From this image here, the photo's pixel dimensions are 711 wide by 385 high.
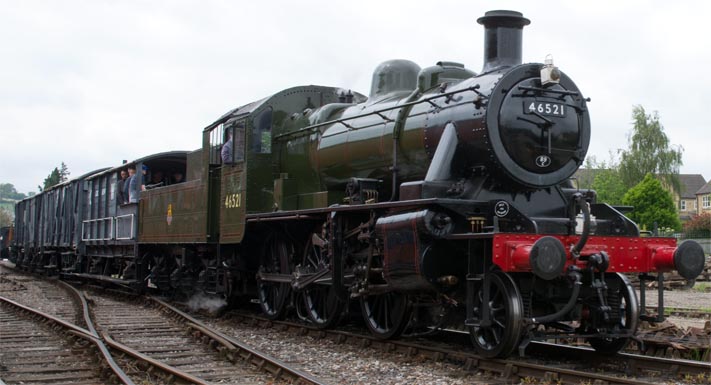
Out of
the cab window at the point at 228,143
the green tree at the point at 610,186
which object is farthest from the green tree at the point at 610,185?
the cab window at the point at 228,143

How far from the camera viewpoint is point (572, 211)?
8016 mm

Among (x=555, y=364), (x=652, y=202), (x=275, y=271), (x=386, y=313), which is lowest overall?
(x=555, y=364)

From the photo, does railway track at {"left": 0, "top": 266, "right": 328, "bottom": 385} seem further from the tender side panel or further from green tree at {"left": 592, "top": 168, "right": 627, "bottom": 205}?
green tree at {"left": 592, "top": 168, "right": 627, "bottom": 205}

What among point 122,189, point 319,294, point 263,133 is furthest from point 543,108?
point 122,189

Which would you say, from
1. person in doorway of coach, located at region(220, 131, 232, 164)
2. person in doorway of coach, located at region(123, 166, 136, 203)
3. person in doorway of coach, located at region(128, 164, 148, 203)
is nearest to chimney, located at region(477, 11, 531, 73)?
person in doorway of coach, located at region(220, 131, 232, 164)

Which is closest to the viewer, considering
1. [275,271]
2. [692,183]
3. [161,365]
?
[161,365]

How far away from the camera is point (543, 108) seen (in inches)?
315

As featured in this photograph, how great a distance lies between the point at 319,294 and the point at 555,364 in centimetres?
421

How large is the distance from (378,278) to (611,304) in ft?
8.96

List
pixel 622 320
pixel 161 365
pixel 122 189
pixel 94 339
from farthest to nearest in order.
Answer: pixel 122 189, pixel 94 339, pixel 622 320, pixel 161 365

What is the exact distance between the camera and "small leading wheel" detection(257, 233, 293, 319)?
1126 cm

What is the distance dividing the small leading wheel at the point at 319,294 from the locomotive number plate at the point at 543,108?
3407 mm

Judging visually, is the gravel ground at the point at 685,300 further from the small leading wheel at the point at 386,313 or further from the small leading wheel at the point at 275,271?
the small leading wheel at the point at 275,271

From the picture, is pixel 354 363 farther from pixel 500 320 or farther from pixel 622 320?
pixel 622 320
